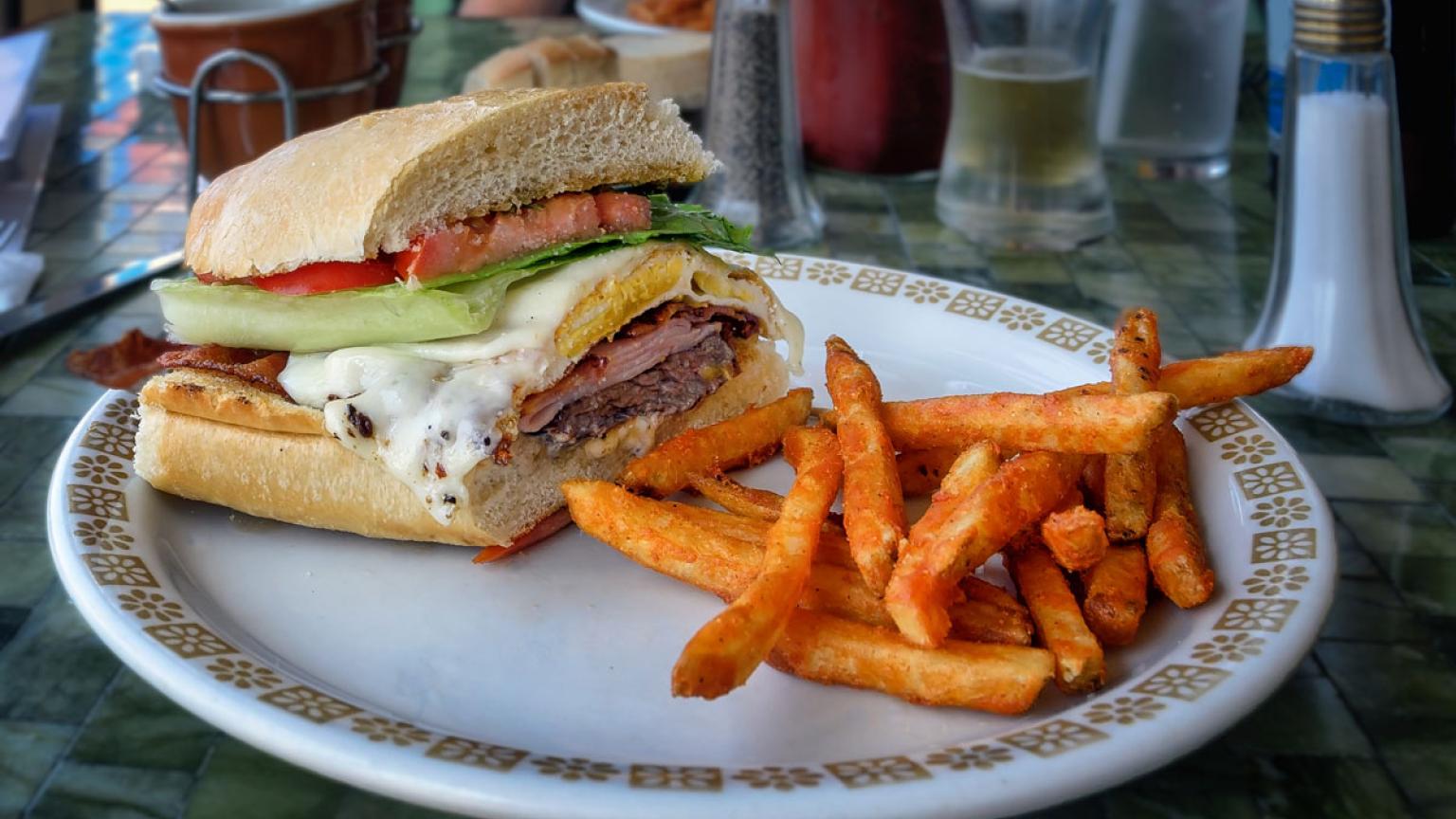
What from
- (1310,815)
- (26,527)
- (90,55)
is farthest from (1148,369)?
(90,55)

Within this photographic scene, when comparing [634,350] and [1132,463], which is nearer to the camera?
[1132,463]

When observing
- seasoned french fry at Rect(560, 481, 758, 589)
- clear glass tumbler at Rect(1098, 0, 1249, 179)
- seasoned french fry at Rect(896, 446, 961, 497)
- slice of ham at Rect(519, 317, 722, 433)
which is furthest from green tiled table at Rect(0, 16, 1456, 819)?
slice of ham at Rect(519, 317, 722, 433)

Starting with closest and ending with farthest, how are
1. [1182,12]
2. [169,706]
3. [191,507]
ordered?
[169,706], [191,507], [1182,12]

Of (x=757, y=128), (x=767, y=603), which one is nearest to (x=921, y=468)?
(x=767, y=603)

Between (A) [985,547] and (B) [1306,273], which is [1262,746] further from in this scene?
(B) [1306,273]

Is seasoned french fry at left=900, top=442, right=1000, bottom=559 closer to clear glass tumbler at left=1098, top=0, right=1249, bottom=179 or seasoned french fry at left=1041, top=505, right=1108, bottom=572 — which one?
seasoned french fry at left=1041, top=505, right=1108, bottom=572

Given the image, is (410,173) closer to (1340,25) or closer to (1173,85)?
(1340,25)
